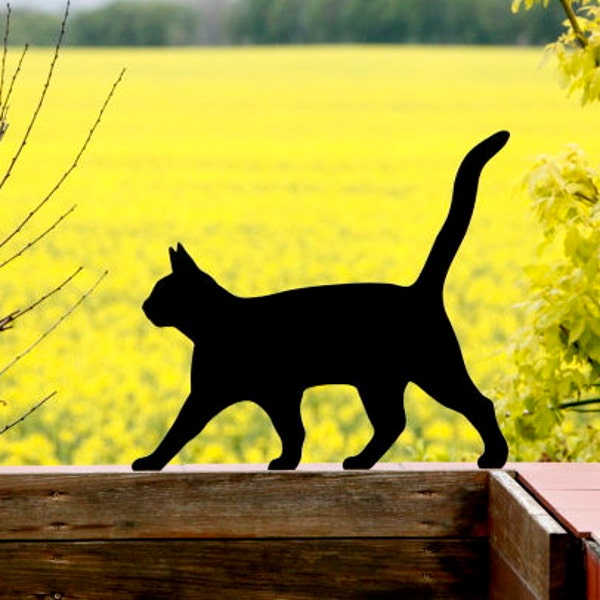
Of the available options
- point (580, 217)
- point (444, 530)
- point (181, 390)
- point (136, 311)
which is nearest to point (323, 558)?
point (444, 530)

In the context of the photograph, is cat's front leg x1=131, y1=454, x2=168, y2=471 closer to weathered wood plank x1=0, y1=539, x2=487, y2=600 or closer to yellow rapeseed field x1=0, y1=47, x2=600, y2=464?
weathered wood plank x1=0, y1=539, x2=487, y2=600

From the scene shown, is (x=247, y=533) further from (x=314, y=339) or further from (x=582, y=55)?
(x=582, y=55)

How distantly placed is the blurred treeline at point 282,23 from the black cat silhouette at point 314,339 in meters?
32.7

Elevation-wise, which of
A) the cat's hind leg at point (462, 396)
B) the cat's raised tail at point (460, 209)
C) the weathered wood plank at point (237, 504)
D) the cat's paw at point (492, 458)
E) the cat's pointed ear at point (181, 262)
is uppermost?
the cat's raised tail at point (460, 209)

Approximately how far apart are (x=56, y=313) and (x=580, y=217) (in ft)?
20.3

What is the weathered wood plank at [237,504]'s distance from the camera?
3066 mm

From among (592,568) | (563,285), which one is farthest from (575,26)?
(592,568)

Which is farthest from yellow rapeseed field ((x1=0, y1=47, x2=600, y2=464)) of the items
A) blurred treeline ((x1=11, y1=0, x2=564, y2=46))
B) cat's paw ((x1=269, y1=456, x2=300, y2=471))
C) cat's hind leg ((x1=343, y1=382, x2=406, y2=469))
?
blurred treeline ((x1=11, y1=0, x2=564, y2=46))

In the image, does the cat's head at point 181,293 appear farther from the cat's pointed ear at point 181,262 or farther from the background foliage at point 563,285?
the background foliage at point 563,285

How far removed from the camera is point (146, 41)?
43.0 metres

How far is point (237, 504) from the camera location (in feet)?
10.1

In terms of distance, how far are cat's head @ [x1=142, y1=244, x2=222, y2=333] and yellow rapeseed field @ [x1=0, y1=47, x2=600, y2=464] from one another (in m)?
1.25

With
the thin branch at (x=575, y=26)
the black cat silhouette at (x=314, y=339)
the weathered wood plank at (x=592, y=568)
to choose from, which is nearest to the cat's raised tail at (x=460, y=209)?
the black cat silhouette at (x=314, y=339)

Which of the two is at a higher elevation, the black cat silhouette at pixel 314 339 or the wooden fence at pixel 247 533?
the black cat silhouette at pixel 314 339
